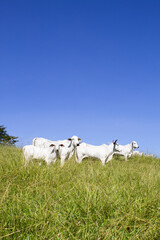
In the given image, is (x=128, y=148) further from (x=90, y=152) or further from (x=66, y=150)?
(x=66, y=150)

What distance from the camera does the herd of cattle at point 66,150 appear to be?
8.55 m

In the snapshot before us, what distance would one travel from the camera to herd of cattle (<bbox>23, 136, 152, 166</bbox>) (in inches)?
337

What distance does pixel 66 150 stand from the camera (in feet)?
31.3

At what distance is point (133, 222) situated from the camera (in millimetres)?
3203

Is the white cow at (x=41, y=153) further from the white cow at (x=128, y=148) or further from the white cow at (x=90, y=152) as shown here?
the white cow at (x=128, y=148)

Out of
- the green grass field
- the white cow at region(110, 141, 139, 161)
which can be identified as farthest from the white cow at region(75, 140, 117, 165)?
the green grass field

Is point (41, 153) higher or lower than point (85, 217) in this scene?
higher

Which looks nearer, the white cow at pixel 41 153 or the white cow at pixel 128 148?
the white cow at pixel 41 153

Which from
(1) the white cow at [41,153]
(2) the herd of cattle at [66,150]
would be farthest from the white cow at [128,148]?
(1) the white cow at [41,153]

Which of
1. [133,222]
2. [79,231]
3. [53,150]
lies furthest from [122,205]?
[53,150]

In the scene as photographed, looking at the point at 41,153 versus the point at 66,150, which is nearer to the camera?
the point at 41,153

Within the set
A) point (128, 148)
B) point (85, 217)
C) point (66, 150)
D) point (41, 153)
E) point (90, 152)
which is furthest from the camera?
point (128, 148)

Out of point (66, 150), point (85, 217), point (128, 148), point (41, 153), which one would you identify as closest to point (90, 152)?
point (66, 150)

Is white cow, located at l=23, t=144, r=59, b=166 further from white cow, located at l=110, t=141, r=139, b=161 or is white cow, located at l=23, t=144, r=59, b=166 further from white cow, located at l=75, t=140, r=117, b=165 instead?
white cow, located at l=110, t=141, r=139, b=161
